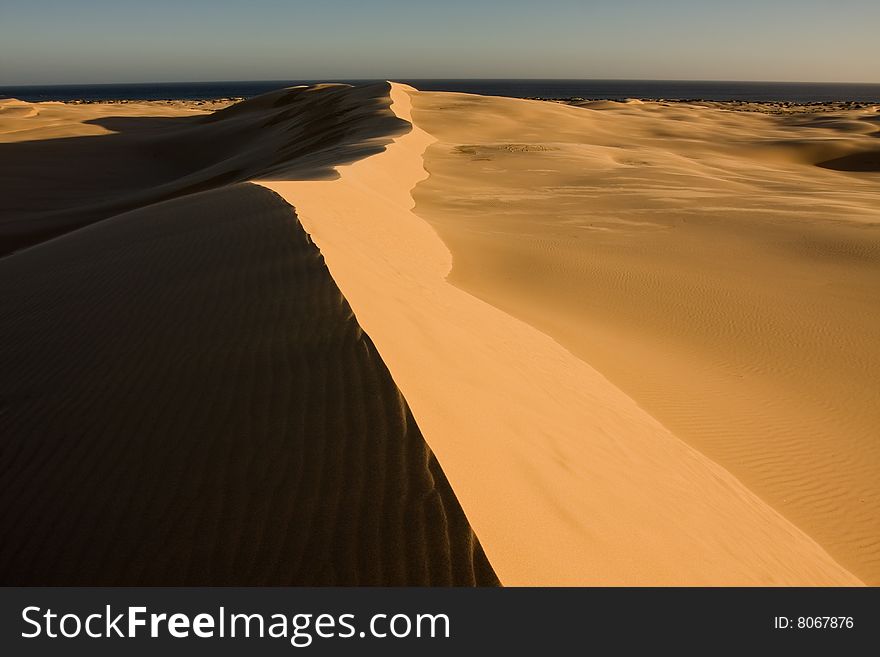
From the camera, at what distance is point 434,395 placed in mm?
3955

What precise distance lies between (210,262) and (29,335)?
172 cm

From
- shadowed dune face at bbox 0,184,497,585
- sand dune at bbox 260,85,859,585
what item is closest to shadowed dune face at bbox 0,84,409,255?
sand dune at bbox 260,85,859,585

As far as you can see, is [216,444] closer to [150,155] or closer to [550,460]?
[550,460]

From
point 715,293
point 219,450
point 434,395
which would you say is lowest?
point 715,293

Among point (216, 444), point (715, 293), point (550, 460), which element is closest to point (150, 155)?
point (715, 293)

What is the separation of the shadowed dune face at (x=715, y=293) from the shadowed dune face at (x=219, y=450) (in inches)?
133

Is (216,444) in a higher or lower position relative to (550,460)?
higher

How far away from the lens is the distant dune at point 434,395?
3.01 metres

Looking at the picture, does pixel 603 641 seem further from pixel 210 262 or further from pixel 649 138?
pixel 649 138

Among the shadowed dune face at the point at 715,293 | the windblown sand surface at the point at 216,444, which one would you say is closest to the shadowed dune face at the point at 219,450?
the windblown sand surface at the point at 216,444

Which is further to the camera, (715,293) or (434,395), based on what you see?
(715,293)

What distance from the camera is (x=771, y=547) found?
4.15 m

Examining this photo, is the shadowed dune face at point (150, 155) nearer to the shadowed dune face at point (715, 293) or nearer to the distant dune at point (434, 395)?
the shadowed dune face at point (715, 293)

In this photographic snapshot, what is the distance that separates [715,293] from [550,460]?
6.30 m
